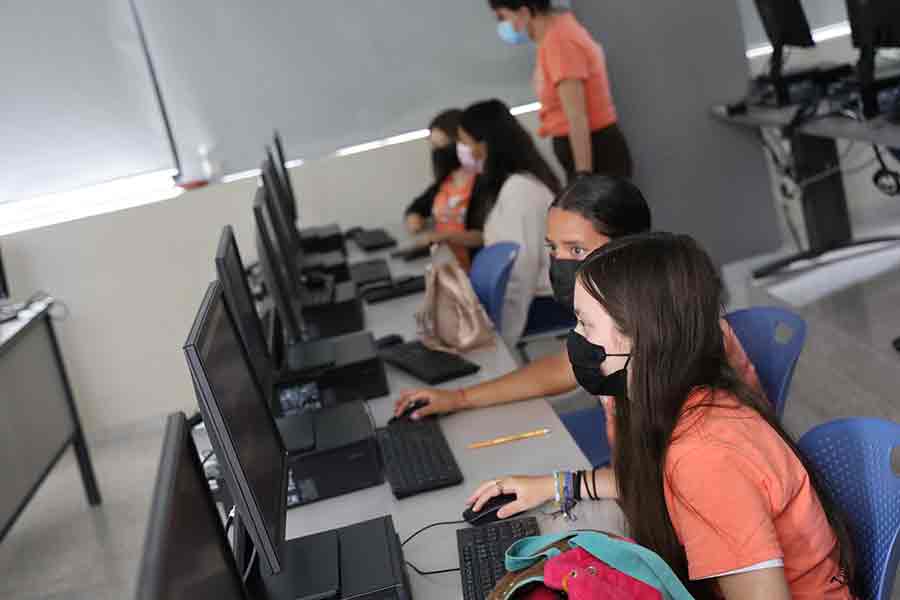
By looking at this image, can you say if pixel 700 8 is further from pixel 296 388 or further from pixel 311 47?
pixel 296 388

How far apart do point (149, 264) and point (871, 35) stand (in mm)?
3370

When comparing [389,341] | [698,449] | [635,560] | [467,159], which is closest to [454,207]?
[467,159]

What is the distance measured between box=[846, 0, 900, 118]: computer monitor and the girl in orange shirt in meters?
2.44

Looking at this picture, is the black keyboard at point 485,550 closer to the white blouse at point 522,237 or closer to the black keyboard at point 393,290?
the white blouse at point 522,237

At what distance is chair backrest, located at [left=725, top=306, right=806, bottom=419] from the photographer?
2.11 meters

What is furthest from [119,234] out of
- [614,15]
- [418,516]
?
[418,516]

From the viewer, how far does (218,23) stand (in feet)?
17.7

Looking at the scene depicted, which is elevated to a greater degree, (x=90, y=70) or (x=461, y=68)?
(x=90, y=70)

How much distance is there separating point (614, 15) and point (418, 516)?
11.9 feet

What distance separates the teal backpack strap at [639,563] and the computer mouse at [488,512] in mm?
487

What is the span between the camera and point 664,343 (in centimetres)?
155

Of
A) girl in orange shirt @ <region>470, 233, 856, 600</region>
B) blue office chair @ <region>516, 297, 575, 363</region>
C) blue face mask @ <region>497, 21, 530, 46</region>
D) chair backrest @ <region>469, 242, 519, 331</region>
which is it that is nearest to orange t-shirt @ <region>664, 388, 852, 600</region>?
girl in orange shirt @ <region>470, 233, 856, 600</region>

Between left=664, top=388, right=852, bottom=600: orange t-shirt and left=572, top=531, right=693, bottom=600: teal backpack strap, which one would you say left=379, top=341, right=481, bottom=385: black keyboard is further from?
left=572, top=531, right=693, bottom=600: teal backpack strap

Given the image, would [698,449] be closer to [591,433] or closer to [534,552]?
[534,552]
